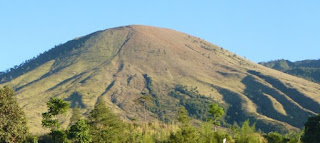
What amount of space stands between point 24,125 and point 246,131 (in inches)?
1133

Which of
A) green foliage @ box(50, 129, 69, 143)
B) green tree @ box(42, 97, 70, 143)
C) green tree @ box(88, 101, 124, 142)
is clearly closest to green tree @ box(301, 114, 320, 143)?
green tree @ box(88, 101, 124, 142)

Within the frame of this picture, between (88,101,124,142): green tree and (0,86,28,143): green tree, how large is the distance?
25.3 ft

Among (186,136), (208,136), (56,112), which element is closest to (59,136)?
(56,112)

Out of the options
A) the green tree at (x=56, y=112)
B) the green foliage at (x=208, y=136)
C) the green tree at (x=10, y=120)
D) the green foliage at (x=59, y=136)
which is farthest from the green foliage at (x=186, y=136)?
the green tree at (x=56, y=112)

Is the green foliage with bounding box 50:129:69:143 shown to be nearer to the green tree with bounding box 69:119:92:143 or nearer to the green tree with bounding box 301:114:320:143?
the green tree with bounding box 69:119:92:143

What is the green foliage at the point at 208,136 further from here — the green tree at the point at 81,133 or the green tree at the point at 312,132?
the green tree at the point at 312,132

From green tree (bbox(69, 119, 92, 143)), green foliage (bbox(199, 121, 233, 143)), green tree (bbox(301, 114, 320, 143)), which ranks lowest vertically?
green tree (bbox(301, 114, 320, 143))

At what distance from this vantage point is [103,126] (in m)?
48.8

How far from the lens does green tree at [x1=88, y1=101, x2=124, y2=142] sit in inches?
1857

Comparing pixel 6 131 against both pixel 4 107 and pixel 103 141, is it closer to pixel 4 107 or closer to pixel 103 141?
pixel 4 107

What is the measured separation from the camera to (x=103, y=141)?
156 feet

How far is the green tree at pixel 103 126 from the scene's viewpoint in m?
47.2

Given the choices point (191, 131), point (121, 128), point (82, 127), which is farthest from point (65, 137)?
point (191, 131)

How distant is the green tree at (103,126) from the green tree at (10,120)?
304 inches
